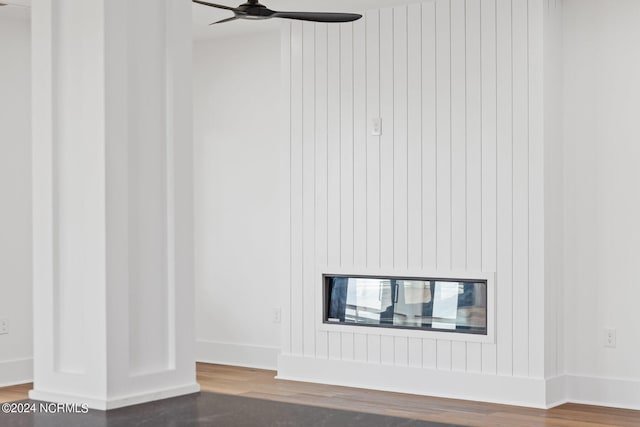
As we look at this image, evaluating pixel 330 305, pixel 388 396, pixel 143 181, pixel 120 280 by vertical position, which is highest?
pixel 143 181

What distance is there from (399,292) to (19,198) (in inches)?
104

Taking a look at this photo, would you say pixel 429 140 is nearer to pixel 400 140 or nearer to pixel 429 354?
pixel 400 140

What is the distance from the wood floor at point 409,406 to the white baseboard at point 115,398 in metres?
2.32

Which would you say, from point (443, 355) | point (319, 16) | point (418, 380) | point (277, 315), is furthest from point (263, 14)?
point (277, 315)

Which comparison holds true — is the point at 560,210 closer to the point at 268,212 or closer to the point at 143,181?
the point at 268,212

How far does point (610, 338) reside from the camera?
5.19m

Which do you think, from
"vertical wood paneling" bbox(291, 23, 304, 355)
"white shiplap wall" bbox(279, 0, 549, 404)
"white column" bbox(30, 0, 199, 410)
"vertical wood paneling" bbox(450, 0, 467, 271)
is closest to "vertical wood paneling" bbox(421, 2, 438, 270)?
"white shiplap wall" bbox(279, 0, 549, 404)

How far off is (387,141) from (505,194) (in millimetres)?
859

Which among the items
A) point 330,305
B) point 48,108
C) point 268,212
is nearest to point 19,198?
point 268,212

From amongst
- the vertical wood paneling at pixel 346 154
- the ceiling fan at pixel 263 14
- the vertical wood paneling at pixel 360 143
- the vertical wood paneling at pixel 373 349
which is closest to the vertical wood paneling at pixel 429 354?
the vertical wood paneling at pixel 373 349

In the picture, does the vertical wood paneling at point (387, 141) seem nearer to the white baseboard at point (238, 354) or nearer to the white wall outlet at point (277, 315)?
the white wall outlet at point (277, 315)

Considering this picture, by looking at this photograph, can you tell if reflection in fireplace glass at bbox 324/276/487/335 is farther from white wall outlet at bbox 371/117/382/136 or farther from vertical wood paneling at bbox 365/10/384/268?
white wall outlet at bbox 371/117/382/136

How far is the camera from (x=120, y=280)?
6.68ft

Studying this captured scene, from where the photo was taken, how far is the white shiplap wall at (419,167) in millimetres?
5246
